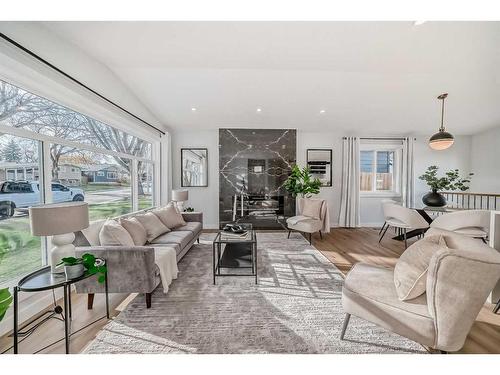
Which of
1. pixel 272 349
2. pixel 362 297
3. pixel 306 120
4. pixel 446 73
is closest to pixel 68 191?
pixel 272 349

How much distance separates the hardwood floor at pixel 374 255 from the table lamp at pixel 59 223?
2952mm

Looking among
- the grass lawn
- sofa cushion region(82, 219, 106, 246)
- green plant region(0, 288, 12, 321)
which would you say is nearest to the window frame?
sofa cushion region(82, 219, 106, 246)

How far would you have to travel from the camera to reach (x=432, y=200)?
11.1ft

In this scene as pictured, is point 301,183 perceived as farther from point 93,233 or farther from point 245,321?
point 93,233

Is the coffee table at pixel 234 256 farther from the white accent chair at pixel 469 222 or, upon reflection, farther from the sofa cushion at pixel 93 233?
the white accent chair at pixel 469 222

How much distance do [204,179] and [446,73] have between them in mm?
4688

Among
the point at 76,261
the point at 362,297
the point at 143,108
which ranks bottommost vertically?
the point at 362,297

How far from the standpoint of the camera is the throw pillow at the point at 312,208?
402cm

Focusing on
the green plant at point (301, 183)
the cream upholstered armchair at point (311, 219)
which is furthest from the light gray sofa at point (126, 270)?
the green plant at point (301, 183)

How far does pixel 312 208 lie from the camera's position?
4.05m

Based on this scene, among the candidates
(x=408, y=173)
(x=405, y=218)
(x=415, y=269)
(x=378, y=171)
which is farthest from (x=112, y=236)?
(x=408, y=173)

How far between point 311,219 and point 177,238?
2.57 meters

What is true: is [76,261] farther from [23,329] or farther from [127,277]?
[23,329]

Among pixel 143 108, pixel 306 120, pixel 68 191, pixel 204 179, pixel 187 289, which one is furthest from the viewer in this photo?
pixel 204 179
